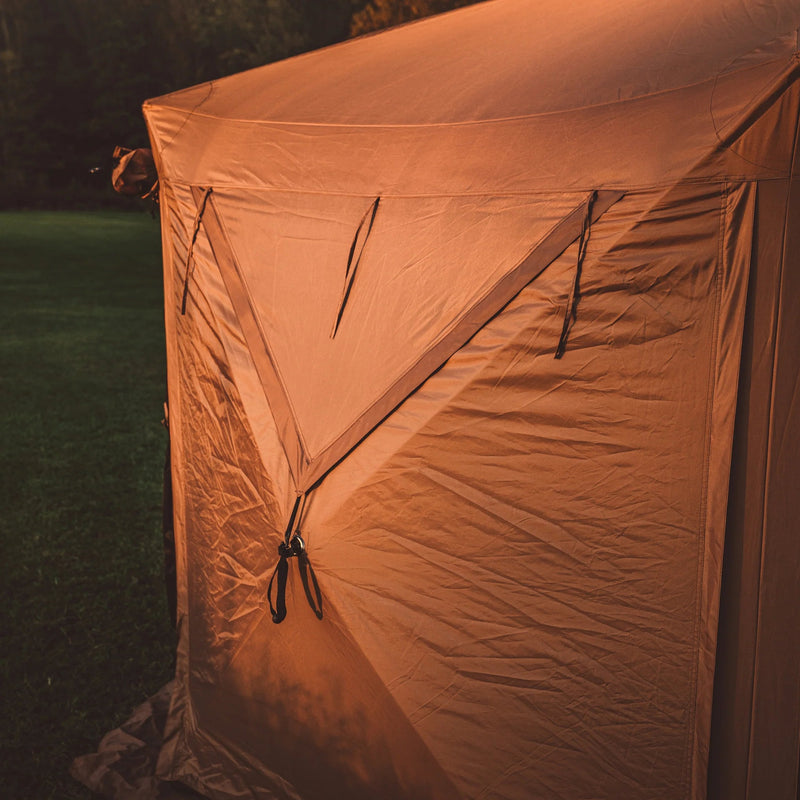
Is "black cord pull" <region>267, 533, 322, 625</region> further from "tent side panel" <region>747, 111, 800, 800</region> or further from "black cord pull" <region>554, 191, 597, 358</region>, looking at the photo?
"tent side panel" <region>747, 111, 800, 800</region>

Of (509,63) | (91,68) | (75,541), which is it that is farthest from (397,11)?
(91,68)

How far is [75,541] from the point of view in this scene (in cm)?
509

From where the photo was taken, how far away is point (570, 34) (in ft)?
8.77

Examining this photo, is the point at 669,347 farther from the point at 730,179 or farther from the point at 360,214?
the point at 360,214

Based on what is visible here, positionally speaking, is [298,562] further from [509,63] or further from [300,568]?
[509,63]

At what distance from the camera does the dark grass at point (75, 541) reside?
349 cm

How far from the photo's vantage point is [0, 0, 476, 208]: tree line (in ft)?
118

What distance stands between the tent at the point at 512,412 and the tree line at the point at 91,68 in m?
34.0

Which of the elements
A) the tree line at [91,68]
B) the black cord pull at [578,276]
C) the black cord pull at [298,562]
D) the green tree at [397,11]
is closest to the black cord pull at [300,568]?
the black cord pull at [298,562]

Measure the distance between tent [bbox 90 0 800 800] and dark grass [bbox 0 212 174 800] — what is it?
2.71 ft

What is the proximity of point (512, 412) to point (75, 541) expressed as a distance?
3700 mm

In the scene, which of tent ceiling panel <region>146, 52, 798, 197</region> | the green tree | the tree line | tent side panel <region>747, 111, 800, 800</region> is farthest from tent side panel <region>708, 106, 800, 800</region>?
the tree line

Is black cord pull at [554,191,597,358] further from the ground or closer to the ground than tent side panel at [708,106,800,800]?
further from the ground

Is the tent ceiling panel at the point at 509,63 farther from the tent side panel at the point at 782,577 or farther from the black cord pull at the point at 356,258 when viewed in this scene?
the tent side panel at the point at 782,577
